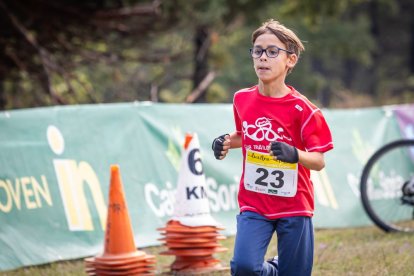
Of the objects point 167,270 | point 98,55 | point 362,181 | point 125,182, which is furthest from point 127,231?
point 98,55

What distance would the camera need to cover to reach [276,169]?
5055 millimetres

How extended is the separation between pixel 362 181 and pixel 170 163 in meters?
2.14

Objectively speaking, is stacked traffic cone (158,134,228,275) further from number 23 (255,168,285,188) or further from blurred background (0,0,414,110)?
blurred background (0,0,414,110)

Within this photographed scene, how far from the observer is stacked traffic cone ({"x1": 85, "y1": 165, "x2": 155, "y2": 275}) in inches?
245

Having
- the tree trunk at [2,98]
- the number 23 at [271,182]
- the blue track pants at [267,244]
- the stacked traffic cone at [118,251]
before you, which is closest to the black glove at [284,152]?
the number 23 at [271,182]

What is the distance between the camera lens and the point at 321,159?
491 centimetres

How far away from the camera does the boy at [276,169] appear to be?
499 centimetres

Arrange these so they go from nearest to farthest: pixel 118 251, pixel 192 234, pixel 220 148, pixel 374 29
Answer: pixel 220 148 → pixel 118 251 → pixel 192 234 → pixel 374 29

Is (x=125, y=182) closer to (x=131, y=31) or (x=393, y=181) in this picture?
(x=393, y=181)

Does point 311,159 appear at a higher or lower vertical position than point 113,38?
lower

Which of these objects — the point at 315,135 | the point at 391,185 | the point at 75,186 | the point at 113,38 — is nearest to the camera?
the point at 315,135

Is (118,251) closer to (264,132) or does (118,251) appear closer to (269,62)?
(264,132)

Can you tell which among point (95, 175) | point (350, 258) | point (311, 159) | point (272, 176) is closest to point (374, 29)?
point (95, 175)

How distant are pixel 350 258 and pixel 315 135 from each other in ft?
8.71
